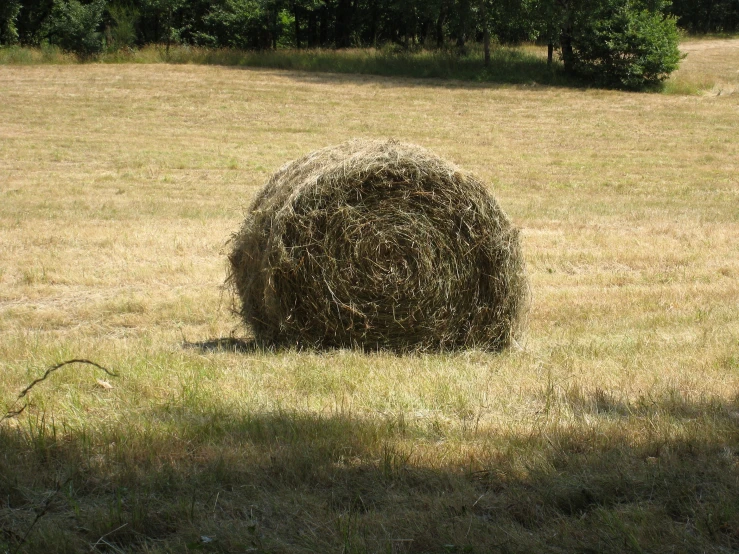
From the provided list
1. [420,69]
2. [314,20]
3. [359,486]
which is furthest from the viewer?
[314,20]

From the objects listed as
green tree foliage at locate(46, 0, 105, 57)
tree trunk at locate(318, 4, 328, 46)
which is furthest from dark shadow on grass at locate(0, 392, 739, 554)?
tree trunk at locate(318, 4, 328, 46)

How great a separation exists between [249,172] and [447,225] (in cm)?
1193

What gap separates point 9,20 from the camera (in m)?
42.3

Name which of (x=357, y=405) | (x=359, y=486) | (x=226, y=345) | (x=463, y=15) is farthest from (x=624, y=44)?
(x=359, y=486)

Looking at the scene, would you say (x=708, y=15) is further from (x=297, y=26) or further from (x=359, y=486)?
(x=359, y=486)

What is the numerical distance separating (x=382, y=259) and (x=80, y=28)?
119ft

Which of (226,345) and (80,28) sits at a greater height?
(80,28)

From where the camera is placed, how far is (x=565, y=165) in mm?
20703

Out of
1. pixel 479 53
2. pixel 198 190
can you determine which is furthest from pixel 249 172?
pixel 479 53

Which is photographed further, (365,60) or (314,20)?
(314,20)

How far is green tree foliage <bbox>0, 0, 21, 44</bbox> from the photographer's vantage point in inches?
1629

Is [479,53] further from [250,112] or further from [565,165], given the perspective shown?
[565,165]

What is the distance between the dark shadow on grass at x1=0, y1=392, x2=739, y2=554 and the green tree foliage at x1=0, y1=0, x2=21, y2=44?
140ft

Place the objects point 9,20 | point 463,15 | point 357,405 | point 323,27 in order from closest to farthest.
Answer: point 357,405 < point 463,15 < point 9,20 < point 323,27
